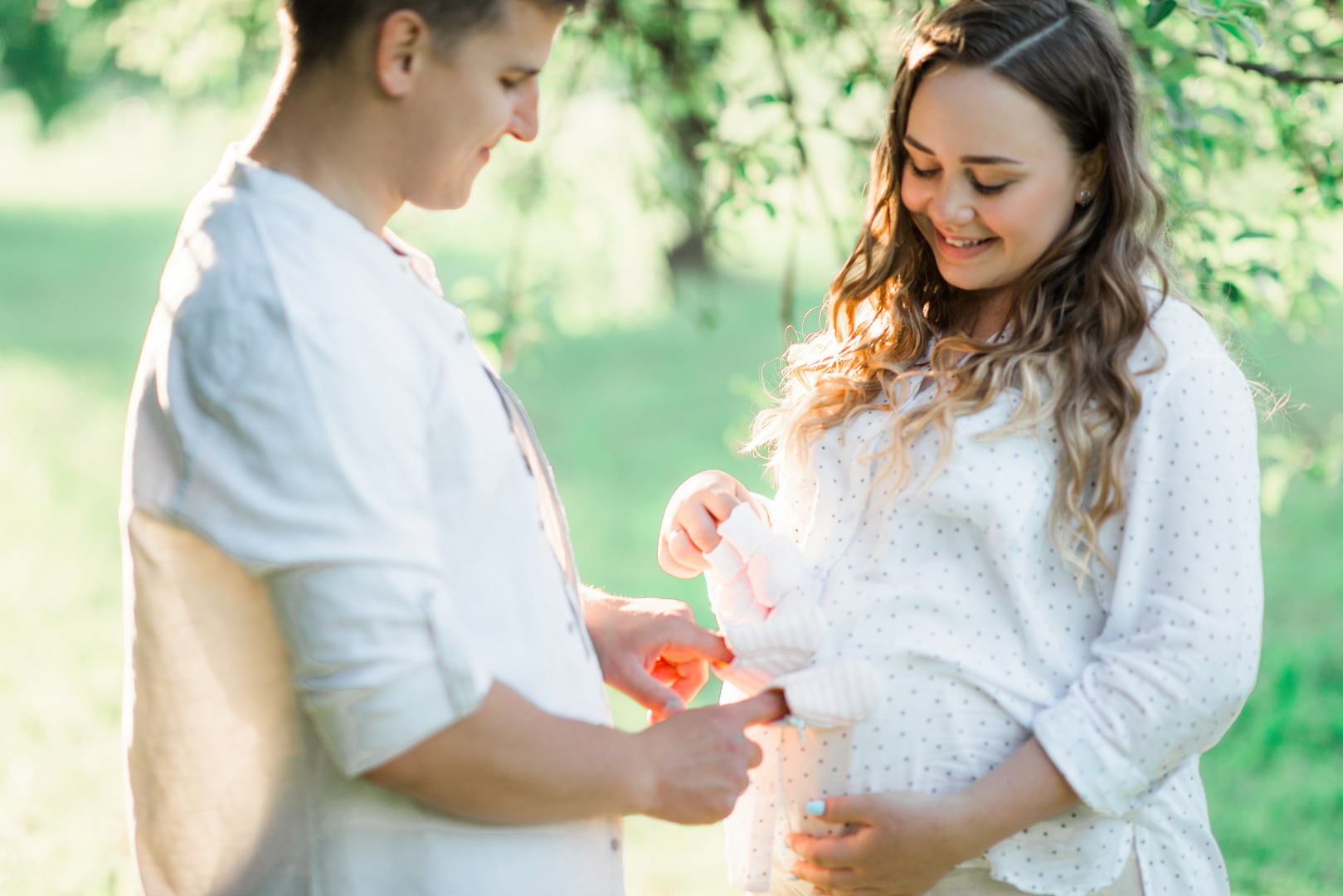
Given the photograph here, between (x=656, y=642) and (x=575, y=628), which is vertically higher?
(x=575, y=628)

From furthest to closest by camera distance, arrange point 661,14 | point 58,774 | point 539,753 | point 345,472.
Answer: point 58,774 < point 661,14 < point 539,753 < point 345,472

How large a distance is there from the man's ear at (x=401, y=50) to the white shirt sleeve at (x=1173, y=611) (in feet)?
3.80

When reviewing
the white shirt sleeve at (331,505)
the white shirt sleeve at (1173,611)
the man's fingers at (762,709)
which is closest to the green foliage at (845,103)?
the white shirt sleeve at (1173,611)

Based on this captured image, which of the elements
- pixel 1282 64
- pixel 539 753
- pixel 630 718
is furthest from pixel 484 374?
pixel 630 718

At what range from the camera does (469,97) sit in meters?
1.41

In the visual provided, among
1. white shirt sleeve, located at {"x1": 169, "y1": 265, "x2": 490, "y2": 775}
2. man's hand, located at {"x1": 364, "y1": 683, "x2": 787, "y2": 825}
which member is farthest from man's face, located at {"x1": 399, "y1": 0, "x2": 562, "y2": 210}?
man's hand, located at {"x1": 364, "y1": 683, "x2": 787, "y2": 825}

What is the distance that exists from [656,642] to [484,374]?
24.5 inches

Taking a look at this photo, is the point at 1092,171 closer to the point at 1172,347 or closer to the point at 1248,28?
the point at 1172,347

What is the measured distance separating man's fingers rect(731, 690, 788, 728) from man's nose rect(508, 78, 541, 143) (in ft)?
2.75

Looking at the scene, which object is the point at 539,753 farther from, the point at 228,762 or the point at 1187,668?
the point at 1187,668

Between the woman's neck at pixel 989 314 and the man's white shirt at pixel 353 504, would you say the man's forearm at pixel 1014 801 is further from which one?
the woman's neck at pixel 989 314

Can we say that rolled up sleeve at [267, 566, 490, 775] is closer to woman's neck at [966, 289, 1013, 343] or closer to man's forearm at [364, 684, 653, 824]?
man's forearm at [364, 684, 653, 824]

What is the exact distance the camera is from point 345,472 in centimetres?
122

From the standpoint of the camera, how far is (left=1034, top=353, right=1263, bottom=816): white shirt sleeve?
166 centimetres
